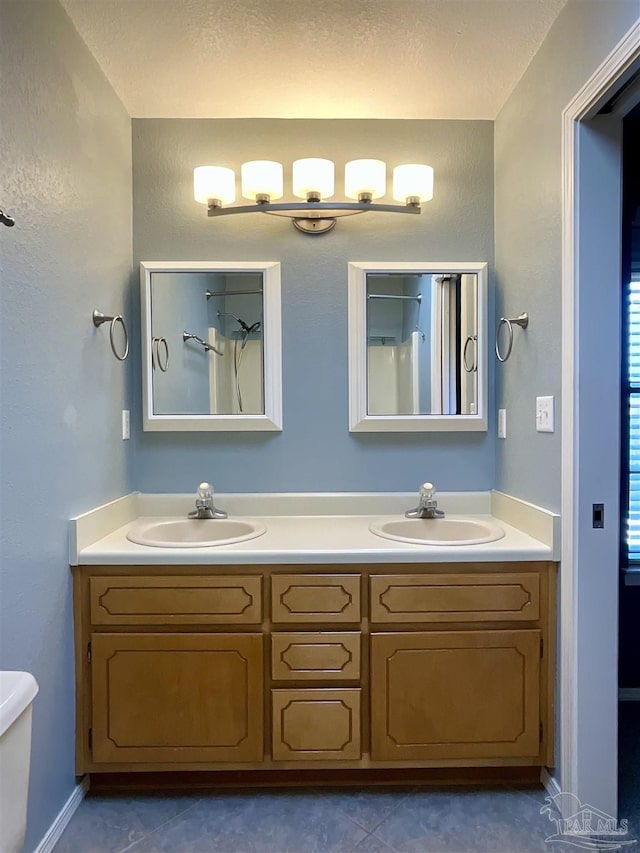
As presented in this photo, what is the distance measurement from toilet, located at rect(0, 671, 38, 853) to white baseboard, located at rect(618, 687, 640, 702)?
2.23m

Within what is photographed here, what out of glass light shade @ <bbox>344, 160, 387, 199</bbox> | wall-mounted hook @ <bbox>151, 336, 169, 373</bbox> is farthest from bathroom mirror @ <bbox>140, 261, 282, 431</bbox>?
Answer: glass light shade @ <bbox>344, 160, 387, 199</bbox>

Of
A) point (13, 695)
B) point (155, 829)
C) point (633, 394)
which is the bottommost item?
point (155, 829)

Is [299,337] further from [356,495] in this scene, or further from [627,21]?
[627,21]

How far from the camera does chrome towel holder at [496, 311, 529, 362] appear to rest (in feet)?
5.85

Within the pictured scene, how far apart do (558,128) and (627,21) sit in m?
0.35

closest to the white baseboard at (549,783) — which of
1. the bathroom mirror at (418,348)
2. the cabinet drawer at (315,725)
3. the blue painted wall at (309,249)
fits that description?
the cabinet drawer at (315,725)

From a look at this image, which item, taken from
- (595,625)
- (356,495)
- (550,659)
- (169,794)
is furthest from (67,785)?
(595,625)

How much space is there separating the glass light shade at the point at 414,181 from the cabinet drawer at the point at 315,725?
180 centimetres

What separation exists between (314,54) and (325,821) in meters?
2.46

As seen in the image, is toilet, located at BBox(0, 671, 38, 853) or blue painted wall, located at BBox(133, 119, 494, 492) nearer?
toilet, located at BBox(0, 671, 38, 853)

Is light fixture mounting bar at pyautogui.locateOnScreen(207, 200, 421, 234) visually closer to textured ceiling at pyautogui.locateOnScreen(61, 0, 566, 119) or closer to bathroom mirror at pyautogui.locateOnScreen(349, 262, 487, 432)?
bathroom mirror at pyautogui.locateOnScreen(349, 262, 487, 432)

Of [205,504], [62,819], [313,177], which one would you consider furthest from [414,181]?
[62,819]

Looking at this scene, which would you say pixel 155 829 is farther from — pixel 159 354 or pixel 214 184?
pixel 214 184

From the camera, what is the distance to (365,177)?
1.91 m
